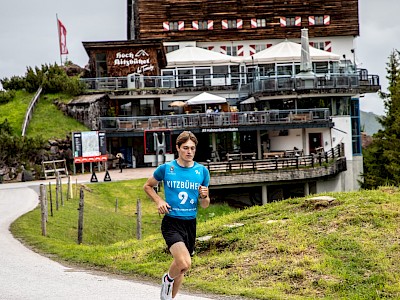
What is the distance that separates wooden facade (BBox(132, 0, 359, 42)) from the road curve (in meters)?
59.0

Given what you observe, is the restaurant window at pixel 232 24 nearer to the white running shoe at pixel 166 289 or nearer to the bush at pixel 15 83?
the bush at pixel 15 83

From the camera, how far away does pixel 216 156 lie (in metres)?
53.0

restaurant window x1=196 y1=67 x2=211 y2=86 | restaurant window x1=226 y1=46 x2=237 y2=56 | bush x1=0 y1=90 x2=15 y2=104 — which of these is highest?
restaurant window x1=226 y1=46 x2=237 y2=56

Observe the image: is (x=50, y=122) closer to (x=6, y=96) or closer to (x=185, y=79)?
(x=6, y=96)

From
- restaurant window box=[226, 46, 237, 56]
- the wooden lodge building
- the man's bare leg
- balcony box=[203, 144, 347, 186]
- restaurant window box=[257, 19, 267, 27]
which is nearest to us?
the man's bare leg

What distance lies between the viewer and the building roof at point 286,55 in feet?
216

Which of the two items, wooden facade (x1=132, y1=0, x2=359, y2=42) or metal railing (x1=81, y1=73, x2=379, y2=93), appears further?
wooden facade (x1=132, y1=0, x2=359, y2=42)

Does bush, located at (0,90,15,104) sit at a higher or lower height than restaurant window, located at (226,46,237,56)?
lower

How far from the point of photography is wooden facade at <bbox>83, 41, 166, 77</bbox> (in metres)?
61.3

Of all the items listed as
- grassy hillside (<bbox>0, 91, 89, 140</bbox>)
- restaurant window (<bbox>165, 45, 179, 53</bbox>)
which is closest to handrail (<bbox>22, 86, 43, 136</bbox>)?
grassy hillside (<bbox>0, 91, 89, 140</bbox>)

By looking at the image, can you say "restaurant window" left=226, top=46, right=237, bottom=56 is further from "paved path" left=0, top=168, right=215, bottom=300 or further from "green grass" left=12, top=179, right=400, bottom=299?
"paved path" left=0, top=168, right=215, bottom=300

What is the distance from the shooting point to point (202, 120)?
54.4 meters

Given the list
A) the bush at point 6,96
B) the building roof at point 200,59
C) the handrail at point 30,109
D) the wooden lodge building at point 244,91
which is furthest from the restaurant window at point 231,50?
the bush at point 6,96

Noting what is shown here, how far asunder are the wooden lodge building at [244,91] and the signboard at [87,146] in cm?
367
